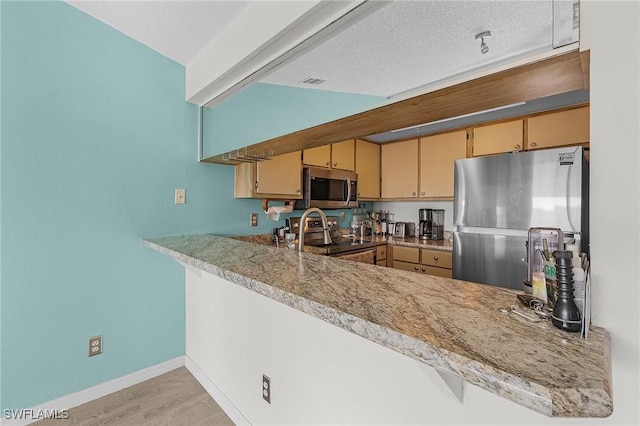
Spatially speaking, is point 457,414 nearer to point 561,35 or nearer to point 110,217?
point 561,35

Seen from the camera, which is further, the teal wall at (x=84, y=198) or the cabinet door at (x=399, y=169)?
the cabinet door at (x=399, y=169)

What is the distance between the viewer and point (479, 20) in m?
0.98

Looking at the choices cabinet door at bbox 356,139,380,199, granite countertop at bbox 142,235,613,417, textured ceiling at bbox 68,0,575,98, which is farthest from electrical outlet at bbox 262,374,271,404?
cabinet door at bbox 356,139,380,199

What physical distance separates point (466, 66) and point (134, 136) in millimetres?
2100

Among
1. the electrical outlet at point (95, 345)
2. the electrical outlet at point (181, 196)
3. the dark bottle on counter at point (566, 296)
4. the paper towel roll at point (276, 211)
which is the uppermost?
the electrical outlet at point (181, 196)

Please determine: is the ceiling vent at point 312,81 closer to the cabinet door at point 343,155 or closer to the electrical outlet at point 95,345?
the cabinet door at point 343,155

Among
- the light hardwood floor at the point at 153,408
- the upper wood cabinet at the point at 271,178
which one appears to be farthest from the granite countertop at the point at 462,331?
Answer: the upper wood cabinet at the point at 271,178

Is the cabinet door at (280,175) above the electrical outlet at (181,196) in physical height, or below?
above

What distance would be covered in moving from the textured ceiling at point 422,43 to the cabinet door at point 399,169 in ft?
7.69

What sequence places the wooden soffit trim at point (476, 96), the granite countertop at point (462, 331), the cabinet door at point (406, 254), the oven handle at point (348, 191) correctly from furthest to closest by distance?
the oven handle at point (348, 191) < the cabinet door at point (406, 254) < the wooden soffit trim at point (476, 96) < the granite countertop at point (462, 331)

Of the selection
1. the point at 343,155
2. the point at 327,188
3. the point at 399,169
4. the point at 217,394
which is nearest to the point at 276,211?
the point at 327,188

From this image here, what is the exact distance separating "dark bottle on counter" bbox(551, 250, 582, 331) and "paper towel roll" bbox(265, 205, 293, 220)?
2.42 m

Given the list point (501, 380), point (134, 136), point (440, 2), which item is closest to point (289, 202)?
point (134, 136)

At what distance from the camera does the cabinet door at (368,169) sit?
3.64 meters
